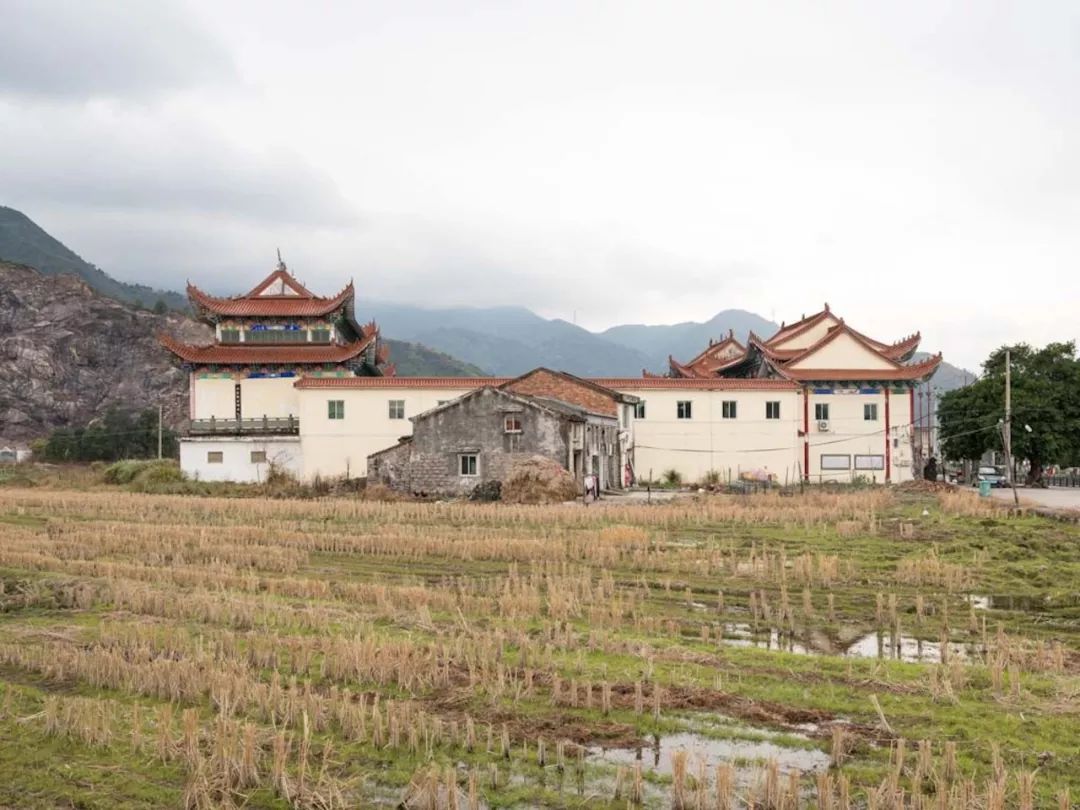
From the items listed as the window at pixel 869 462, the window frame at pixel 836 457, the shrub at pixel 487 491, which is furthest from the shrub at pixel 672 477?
the shrub at pixel 487 491

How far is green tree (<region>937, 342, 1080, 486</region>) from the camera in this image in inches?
1556

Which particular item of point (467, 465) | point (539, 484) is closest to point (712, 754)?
point (539, 484)

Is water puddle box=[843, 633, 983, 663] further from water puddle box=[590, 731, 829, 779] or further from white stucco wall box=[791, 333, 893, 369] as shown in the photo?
white stucco wall box=[791, 333, 893, 369]

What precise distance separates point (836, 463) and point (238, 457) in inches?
990

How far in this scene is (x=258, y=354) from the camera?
40719 mm

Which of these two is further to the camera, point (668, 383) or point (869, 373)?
point (869, 373)

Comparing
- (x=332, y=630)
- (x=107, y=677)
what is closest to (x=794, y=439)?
(x=332, y=630)

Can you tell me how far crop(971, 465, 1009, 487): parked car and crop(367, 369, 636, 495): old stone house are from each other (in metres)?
20.1

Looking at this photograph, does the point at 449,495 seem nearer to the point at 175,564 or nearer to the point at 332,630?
the point at 175,564

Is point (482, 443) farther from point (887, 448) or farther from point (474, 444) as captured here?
point (887, 448)

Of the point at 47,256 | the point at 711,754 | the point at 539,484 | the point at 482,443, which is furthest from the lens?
the point at 47,256

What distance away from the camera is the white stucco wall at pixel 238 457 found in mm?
38656

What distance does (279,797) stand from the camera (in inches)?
250

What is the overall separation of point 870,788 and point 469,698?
355 cm
